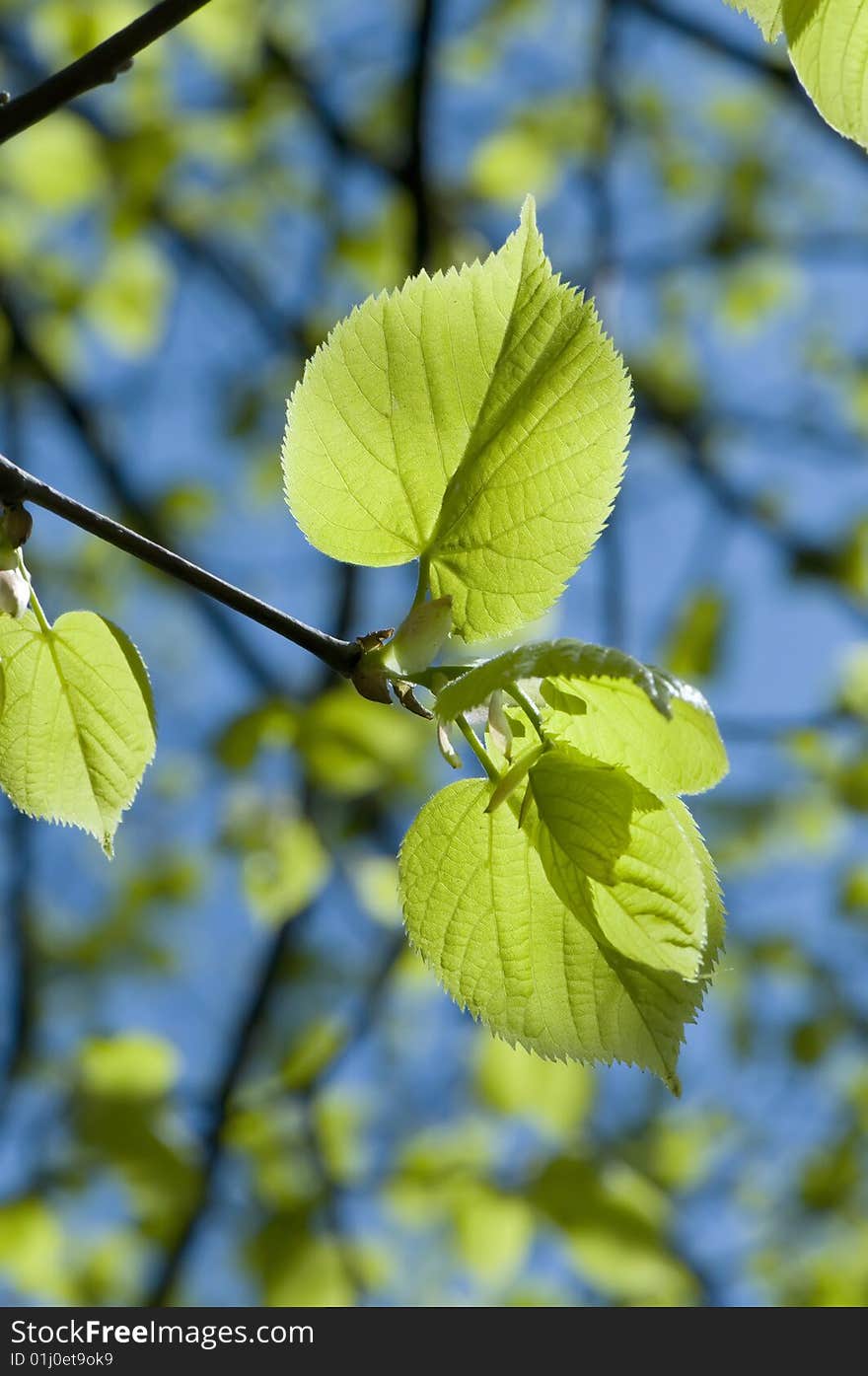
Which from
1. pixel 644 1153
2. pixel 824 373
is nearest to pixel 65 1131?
pixel 644 1153

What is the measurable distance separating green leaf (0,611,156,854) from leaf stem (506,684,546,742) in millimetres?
250

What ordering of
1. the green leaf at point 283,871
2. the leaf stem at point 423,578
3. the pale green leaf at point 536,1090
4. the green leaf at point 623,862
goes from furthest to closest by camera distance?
the pale green leaf at point 536,1090, the green leaf at point 283,871, the leaf stem at point 423,578, the green leaf at point 623,862

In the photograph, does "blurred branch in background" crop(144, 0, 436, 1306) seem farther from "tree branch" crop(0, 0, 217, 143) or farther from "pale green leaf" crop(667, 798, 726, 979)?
"pale green leaf" crop(667, 798, 726, 979)

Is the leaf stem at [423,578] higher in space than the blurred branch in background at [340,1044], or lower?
lower

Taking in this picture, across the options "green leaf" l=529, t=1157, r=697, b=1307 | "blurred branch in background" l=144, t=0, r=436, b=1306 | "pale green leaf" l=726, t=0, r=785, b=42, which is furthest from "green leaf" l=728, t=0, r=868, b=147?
"green leaf" l=529, t=1157, r=697, b=1307

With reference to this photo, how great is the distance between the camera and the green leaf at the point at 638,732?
2.03ft

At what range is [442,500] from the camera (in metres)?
0.75

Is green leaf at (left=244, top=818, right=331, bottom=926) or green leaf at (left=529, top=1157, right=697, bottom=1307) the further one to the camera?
green leaf at (left=244, top=818, right=331, bottom=926)

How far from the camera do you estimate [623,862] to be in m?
0.66

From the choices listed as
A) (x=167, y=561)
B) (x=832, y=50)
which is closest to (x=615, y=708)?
(x=167, y=561)

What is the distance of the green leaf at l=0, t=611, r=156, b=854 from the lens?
2.58 feet

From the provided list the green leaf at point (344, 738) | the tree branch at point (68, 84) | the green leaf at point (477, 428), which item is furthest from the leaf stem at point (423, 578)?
the green leaf at point (344, 738)

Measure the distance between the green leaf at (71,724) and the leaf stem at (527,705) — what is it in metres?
0.25

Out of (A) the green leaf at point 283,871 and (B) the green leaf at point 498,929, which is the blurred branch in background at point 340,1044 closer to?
(A) the green leaf at point 283,871
